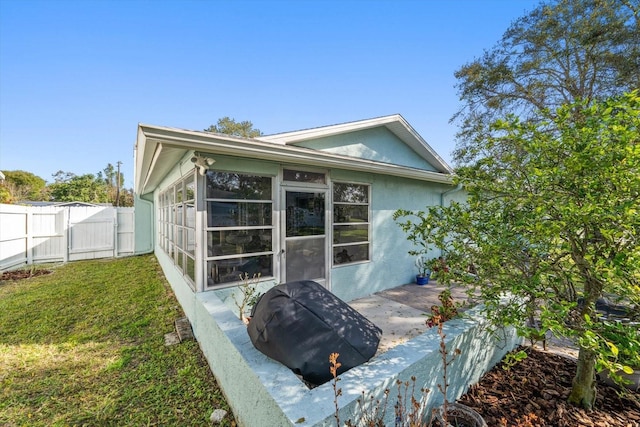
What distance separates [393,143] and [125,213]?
1258 centimetres

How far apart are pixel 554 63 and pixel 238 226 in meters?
15.4

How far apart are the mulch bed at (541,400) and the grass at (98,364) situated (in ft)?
8.20

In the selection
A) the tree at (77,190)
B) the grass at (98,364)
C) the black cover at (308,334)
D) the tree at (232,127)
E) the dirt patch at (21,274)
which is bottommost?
the grass at (98,364)

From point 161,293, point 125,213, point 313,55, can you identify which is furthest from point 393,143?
point 125,213

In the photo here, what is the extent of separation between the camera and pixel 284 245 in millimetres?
4758

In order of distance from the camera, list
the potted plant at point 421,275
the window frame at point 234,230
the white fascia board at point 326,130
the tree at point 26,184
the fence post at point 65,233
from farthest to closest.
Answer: the tree at point 26,184 → the fence post at point 65,233 → the potted plant at point 421,275 → the white fascia board at point 326,130 → the window frame at point 234,230

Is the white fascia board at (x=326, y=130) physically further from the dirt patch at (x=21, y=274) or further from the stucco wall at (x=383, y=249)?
the dirt patch at (x=21, y=274)

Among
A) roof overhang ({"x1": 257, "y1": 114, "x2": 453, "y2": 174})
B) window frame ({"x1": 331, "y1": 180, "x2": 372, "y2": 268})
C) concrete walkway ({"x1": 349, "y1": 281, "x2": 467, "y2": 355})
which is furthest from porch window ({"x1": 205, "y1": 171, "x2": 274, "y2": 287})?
concrete walkway ({"x1": 349, "y1": 281, "x2": 467, "y2": 355})

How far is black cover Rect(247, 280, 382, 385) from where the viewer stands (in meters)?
2.09

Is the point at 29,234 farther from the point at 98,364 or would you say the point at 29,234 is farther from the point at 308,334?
the point at 308,334

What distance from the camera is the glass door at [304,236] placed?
191 inches

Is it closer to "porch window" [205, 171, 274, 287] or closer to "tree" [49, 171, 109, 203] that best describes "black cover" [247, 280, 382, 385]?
"porch window" [205, 171, 274, 287]

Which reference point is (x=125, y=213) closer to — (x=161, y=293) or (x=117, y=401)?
(x=161, y=293)

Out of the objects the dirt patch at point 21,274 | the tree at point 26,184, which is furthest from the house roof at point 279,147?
the tree at point 26,184
